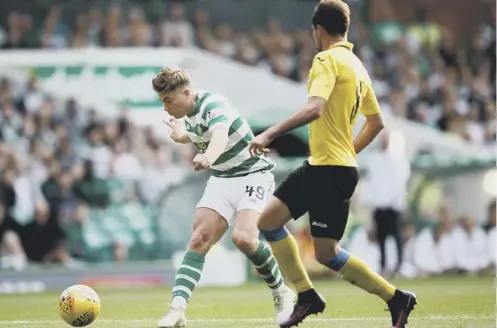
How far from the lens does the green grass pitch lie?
1100 centimetres

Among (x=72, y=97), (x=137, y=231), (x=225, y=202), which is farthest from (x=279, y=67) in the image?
(x=225, y=202)

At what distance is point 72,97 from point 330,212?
13.8 m

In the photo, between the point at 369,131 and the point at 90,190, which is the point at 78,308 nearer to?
the point at 369,131

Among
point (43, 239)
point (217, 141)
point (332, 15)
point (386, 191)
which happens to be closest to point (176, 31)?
point (43, 239)

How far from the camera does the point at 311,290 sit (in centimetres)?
980

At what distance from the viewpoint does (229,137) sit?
421 inches

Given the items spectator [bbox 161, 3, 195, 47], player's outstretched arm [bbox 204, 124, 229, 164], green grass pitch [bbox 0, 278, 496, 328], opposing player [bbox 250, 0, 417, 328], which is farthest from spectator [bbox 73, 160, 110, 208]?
opposing player [bbox 250, 0, 417, 328]

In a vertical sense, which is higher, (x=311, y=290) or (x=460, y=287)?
(x=311, y=290)

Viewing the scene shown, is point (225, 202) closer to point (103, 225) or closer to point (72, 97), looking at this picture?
point (103, 225)

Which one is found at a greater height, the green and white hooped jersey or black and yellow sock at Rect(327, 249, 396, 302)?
the green and white hooped jersey

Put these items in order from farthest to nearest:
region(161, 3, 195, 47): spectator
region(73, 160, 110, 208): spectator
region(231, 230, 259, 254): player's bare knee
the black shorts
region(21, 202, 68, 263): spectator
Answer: region(161, 3, 195, 47): spectator → region(73, 160, 110, 208): spectator → region(21, 202, 68, 263): spectator → region(231, 230, 259, 254): player's bare knee → the black shorts

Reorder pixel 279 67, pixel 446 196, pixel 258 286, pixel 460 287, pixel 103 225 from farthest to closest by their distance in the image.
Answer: pixel 279 67 → pixel 446 196 → pixel 103 225 → pixel 258 286 → pixel 460 287

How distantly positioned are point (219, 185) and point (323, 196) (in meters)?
1.54

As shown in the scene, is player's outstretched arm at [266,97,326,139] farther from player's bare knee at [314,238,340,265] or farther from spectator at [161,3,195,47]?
spectator at [161,3,195,47]
